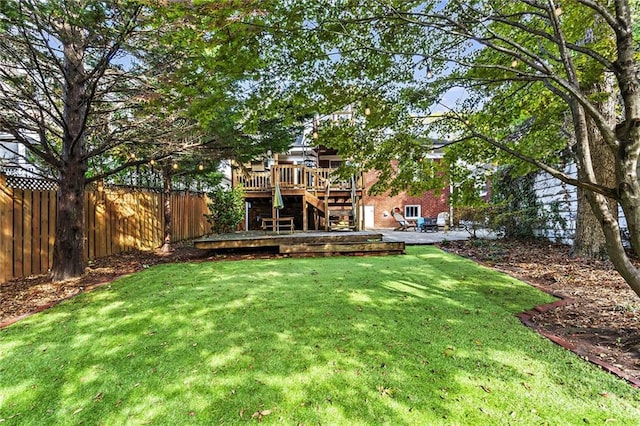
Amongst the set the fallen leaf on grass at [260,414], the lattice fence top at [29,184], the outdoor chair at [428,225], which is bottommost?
the fallen leaf on grass at [260,414]

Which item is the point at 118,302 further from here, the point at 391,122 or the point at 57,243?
the point at 391,122

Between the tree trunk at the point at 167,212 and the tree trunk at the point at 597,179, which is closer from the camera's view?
the tree trunk at the point at 597,179

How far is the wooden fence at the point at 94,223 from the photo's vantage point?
19.0 feet

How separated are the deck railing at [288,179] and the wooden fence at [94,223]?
8.49ft

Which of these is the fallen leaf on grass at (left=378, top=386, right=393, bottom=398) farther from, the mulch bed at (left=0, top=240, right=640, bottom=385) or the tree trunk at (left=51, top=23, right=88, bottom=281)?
the tree trunk at (left=51, top=23, right=88, bottom=281)

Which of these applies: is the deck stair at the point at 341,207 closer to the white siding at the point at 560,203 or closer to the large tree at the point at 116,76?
the large tree at the point at 116,76

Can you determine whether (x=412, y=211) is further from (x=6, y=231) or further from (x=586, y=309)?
(x=6, y=231)

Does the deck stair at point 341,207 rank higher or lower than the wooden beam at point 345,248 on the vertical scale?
higher

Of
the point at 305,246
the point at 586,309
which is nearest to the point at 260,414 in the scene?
the point at 586,309

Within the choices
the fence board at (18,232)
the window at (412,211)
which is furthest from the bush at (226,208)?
the window at (412,211)

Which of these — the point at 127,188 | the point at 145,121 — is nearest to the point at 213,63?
the point at 145,121

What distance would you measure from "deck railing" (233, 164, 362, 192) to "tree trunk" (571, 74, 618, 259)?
7723 millimetres

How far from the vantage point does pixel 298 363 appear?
276 cm

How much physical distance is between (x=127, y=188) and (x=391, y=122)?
8.52 m
